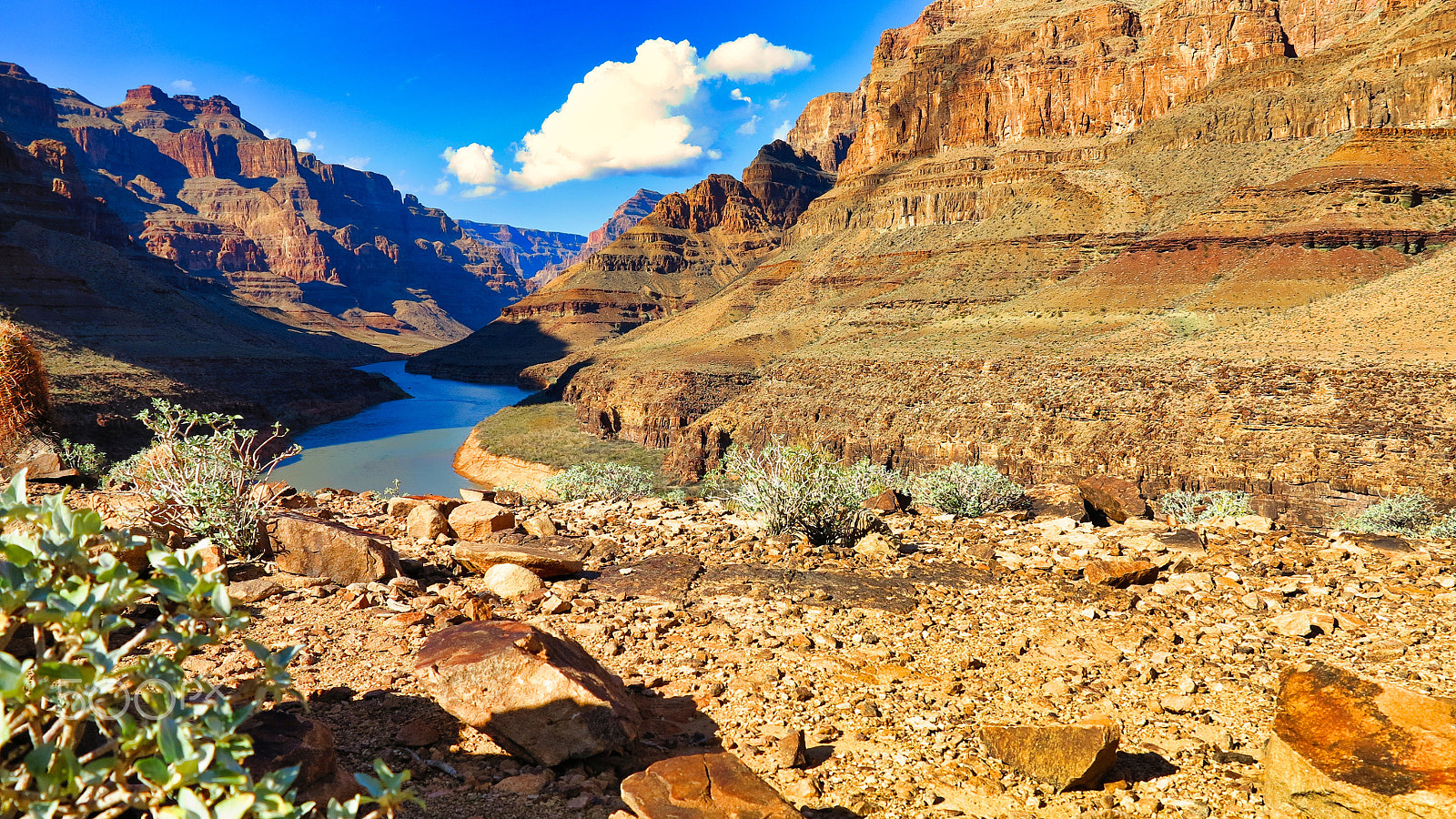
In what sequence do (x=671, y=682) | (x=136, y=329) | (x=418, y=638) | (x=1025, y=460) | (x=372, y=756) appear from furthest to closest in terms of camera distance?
(x=136, y=329) → (x=1025, y=460) → (x=418, y=638) → (x=671, y=682) → (x=372, y=756)

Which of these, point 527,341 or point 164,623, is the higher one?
point 527,341

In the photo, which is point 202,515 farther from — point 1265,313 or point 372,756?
point 1265,313

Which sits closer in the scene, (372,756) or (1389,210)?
(372,756)

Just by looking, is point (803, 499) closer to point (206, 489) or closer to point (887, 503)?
point (887, 503)

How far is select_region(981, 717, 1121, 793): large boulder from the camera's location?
3494mm

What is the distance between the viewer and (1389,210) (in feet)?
145

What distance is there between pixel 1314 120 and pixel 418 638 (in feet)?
259

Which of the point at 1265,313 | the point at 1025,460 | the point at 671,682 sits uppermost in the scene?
the point at 1265,313

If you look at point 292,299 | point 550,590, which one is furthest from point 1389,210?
point 292,299

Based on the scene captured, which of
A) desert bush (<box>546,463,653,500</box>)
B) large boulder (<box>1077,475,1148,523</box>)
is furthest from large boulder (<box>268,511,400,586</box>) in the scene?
desert bush (<box>546,463,653,500</box>)

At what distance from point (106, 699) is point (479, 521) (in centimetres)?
659

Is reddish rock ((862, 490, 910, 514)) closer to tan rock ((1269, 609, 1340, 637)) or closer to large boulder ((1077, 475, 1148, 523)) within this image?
large boulder ((1077, 475, 1148, 523))

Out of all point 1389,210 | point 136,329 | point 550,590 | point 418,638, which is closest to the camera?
point 418,638

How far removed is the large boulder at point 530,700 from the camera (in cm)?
371
